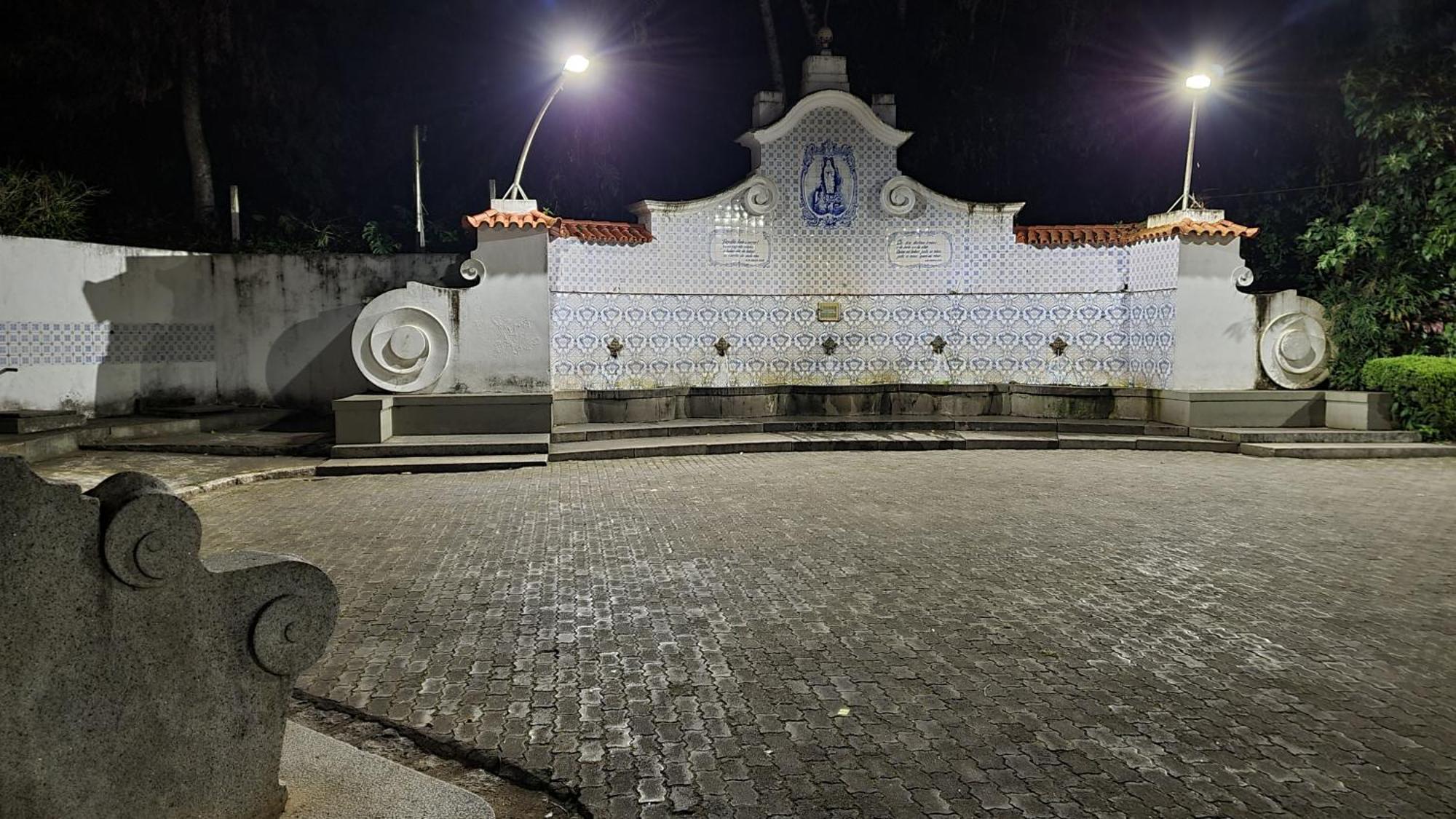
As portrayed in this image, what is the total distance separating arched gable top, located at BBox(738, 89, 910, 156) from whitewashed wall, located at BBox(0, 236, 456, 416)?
5152mm

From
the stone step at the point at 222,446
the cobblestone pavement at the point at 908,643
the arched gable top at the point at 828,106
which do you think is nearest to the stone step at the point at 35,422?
the stone step at the point at 222,446

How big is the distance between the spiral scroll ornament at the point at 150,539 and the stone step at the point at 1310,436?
42.9 ft

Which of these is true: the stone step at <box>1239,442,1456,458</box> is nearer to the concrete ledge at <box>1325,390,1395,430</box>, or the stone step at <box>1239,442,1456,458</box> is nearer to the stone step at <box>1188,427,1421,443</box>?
the stone step at <box>1188,427,1421,443</box>

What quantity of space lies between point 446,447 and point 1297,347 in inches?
483

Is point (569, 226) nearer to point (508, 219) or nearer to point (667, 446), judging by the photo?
point (508, 219)

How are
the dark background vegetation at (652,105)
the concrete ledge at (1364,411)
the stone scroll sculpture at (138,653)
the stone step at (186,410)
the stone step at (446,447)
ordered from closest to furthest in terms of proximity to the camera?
the stone scroll sculpture at (138,653) → the stone step at (446,447) → the concrete ledge at (1364,411) → the stone step at (186,410) → the dark background vegetation at (652,105)

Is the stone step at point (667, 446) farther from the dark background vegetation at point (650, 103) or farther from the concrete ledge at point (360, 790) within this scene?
the dark background vegetation at point (650, 103)

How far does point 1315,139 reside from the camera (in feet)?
57.0

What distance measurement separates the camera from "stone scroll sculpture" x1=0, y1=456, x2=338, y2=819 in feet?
8.56

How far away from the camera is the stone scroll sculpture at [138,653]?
2609 mm

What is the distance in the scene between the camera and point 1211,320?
14.0 metres

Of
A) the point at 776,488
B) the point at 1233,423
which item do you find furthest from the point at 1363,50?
the point at 776,488

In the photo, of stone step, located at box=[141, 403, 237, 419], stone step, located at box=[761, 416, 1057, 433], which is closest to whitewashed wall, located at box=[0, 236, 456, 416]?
stone step, located at box=[141, 403, 237, 419]

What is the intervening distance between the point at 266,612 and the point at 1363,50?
18.8m
